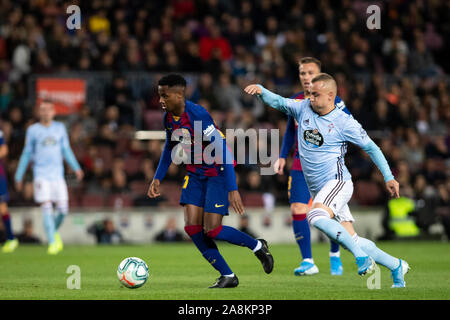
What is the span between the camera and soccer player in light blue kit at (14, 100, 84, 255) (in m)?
14.8

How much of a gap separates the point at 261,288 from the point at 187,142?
1644 millimetres

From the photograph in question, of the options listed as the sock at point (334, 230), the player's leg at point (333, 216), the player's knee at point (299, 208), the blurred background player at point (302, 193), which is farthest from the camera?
the player's knee at point (299, 208)

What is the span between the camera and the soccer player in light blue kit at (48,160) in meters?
14.8

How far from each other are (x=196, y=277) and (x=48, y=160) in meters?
6.24

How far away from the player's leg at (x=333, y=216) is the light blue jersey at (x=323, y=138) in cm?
15

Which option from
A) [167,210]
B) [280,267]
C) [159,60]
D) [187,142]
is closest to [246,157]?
[167,210]

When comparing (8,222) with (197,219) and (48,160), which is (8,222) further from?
(197,219)

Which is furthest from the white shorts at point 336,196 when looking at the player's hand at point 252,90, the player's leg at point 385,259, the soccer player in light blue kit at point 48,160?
the soccer player in light blue kit at point 48,160

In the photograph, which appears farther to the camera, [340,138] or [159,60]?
[159,60]

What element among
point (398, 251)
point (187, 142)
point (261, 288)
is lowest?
point (398, 251)

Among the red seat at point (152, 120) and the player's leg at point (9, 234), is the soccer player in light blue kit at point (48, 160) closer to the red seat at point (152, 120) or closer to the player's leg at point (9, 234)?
the player's leg at point (9, 234)

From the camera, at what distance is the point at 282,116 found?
19875 mm
